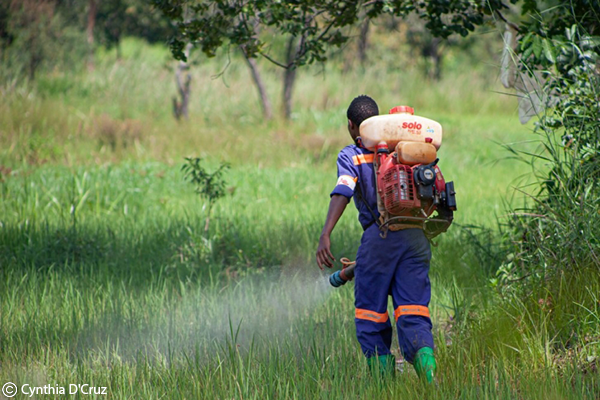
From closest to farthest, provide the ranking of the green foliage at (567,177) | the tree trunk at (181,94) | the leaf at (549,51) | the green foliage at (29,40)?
the green foliage at (567,177), the leaf at (549,51), the tree trunk at (181,94), the green foliage at (29,40)

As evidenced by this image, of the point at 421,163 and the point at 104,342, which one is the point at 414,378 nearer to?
the point at 421,163

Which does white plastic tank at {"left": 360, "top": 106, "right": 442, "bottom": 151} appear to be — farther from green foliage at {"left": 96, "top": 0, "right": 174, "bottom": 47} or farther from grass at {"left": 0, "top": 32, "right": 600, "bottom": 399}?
green foliage at {"left": 96, "top": 0, "right": 174, "bottom": 47}

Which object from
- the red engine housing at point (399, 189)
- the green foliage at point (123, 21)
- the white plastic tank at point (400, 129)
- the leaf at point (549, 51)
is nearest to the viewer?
the red engine housing at point (399, 189)

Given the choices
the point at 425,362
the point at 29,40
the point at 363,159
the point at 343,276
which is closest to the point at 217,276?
the point at 343,276

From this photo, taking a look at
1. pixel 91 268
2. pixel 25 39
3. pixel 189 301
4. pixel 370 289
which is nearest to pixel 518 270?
pixel 370 289

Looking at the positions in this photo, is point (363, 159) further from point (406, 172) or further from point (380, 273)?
point (380, 273)

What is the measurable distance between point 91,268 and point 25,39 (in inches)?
432

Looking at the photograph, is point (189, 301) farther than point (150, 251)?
No

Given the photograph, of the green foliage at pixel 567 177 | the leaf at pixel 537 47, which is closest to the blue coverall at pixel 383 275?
the green foliage at pixel 567 177

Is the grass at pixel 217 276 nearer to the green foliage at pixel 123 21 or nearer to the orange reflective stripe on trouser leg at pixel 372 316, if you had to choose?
the orange reflective stripe on trouser leg at pixel 372 316

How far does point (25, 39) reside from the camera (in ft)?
50.2

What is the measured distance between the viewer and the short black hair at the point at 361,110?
156 inches

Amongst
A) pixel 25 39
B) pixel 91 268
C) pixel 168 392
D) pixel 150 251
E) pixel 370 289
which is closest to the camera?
pixel 168 392

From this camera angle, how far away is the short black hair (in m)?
3.97
